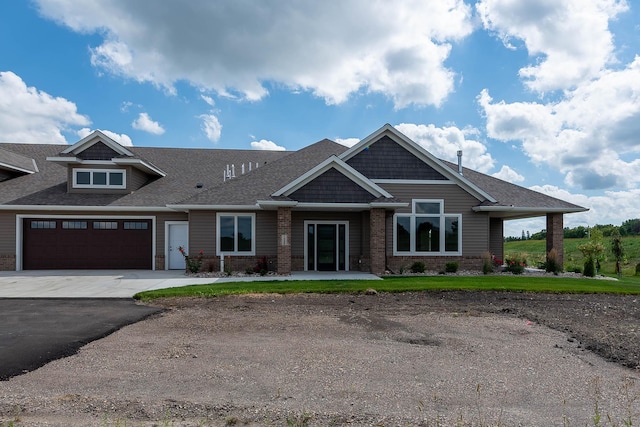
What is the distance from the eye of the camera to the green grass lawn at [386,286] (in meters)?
11.6

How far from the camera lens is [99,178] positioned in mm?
19594

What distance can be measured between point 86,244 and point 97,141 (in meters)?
5.01

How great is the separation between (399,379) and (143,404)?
2.94 m

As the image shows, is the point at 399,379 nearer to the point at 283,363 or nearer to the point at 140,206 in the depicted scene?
the point at 283,363

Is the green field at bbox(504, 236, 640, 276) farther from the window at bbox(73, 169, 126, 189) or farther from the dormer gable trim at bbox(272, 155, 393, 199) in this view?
the window at bbox(73, 169, 126, 189)

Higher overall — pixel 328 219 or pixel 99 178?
pixel 99 178

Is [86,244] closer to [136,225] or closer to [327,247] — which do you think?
[136,225]

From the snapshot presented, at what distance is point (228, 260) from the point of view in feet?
55.4

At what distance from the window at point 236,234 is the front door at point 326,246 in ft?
7.83

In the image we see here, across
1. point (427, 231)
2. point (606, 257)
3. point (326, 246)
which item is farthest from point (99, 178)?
point (606, 257)

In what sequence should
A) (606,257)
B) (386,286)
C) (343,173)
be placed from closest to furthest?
(386,286)
(343,173)
(606,257)

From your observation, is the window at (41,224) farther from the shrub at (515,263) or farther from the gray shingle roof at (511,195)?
the shrub at (515,263)

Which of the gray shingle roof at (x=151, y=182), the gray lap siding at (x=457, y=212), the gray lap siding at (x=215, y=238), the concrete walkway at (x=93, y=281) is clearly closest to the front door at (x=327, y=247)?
the concrete walkway at (x=93, y=281)

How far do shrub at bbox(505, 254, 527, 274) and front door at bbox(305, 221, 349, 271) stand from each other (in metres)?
7.00
